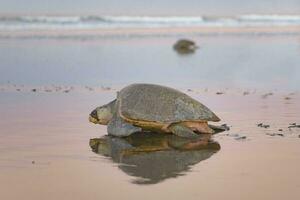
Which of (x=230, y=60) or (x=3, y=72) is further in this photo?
(x=230, y=60)

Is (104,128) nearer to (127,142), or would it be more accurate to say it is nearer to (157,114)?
(127,142)

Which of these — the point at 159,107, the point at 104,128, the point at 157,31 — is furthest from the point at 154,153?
the point at 157,31

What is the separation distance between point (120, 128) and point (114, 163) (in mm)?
1664

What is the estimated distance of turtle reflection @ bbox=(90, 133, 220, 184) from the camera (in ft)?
23.7

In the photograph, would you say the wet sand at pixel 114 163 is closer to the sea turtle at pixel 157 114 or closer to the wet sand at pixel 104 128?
the wet sand at pixel 104 128

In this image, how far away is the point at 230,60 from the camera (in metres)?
20.8

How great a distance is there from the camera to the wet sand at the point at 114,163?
21.0 ft

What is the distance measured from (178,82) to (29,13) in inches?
950

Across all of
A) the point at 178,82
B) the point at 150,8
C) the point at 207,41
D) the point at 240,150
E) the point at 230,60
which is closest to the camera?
the point at 240,150

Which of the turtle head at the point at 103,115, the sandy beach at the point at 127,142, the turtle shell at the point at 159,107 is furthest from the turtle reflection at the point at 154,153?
the turtle head at the point at 103,115

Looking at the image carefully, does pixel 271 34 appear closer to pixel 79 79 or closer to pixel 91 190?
pixel 79 79

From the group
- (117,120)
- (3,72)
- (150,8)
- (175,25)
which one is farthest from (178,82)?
(150,8)

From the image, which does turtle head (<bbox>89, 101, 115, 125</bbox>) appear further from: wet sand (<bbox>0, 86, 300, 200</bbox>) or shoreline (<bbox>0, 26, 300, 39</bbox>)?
shoreline (<bbox>0, 26, 300, 39</bbox>)

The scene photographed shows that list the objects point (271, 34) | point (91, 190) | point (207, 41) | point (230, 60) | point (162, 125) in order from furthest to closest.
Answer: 1. point (271, 34)
2. point (207, 41)
3. point (230, 60)
4. point (162, 125)
5. point (91, 190)
